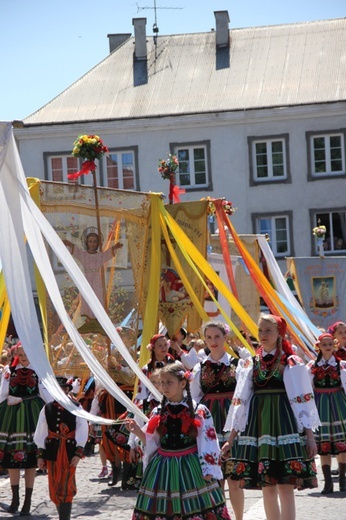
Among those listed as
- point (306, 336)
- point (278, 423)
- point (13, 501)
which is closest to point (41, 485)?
point (13, 501)

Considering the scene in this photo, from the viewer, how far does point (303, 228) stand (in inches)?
1315

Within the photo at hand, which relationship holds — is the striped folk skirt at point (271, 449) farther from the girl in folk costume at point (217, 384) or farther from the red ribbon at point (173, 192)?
the red ribbon at point (173, 192)

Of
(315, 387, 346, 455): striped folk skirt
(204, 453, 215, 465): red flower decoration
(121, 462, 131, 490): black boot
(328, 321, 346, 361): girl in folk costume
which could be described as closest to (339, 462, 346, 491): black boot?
(315, 387, 346, 455): striped folk skirt

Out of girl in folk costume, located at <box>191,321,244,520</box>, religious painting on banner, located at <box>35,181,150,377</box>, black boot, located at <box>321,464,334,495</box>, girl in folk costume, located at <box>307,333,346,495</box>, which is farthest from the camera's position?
religious painting on banner, located at <box>35,181,150,377</box>

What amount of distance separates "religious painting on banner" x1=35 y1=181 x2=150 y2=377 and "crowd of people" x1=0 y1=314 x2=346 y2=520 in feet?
2.41

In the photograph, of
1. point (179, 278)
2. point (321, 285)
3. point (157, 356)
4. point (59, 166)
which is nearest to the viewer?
point (157, 356)

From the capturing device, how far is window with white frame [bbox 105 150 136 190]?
34.1 meters

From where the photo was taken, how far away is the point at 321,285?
2361 cm

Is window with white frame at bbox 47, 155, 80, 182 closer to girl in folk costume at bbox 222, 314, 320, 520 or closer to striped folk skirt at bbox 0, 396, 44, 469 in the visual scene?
striped folk skirt at bbox 0, 396, 44, 469

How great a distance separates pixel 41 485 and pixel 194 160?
874 inches

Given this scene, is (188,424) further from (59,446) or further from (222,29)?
(222,29)

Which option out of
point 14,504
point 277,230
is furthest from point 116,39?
point 14,504

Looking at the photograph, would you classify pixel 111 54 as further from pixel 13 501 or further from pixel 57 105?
pixel 13 501

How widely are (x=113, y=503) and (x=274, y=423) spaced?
3316mm
